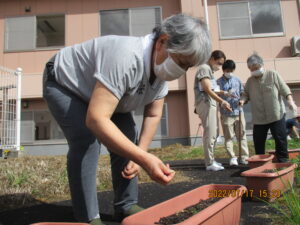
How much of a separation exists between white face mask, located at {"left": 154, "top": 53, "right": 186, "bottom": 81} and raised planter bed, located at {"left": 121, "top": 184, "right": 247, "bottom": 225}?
2.19 feet

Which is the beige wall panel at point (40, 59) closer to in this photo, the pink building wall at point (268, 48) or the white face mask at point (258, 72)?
the pink building wall at point (268, 48)

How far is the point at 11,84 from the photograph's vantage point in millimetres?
6395

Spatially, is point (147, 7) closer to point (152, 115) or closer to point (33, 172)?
point (33, 172)

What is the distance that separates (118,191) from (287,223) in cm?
105

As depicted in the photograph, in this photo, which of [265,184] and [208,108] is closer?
[265,184]

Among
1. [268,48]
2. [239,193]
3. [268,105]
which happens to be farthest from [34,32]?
[239,193]

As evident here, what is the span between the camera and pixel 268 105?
3.51 metres

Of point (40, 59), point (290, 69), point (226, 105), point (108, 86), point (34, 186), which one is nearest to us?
point (108, 86)

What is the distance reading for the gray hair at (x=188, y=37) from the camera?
53.5 inches

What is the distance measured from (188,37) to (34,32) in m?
9.11

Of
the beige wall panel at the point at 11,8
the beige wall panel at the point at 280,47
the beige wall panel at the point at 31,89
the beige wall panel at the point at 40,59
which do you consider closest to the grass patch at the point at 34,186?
the beige wall panel at the point at 31,89

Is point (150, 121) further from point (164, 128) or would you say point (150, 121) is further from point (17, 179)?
point (164, 128)

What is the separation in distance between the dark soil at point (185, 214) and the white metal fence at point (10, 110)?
4.64 meters

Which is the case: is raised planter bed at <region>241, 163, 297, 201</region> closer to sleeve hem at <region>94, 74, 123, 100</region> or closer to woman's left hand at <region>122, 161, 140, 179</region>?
woman's left hand at <region>122, 161, 140, 179</region>
